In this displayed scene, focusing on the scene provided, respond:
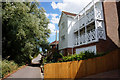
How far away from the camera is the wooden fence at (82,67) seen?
6.06 m

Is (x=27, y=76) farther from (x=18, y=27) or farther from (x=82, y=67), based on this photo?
(x=18, y=27)

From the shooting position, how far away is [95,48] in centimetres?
879

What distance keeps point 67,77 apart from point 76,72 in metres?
0.83

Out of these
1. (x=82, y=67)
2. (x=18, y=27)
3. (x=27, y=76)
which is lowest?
(x=27, y=76)

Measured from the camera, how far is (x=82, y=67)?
21.7 feet

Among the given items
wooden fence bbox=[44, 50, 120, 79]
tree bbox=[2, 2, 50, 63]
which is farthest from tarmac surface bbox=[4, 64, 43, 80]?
tree bbox=[2, 2, 50, 63]

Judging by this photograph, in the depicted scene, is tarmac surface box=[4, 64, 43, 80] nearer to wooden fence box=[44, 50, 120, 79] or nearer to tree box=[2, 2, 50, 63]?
wooden fence box=[44, 50, 120, 79]

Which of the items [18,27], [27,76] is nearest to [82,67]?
[27,76]

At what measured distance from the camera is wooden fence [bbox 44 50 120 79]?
6.06 meters

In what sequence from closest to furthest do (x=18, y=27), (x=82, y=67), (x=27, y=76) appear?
(x=82, y=67), (x=27, y=76), (x=18, y=27)

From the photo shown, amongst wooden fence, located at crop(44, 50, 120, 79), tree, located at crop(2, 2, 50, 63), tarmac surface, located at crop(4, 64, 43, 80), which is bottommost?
tarmac surface, located at crop(4, 64, 43, 80)

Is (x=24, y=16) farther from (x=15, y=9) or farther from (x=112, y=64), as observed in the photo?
(x=112, y=64)

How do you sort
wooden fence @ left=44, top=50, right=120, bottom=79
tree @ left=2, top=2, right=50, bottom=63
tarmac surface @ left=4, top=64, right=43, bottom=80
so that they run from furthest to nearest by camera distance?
1. tree @ left=2, top=2, right=50, bottom=63
2. tarmac surface @ left=4, top=64, right=43, bottom=80
3. wooden fence @ left=44, top=50, right=120, bottom=79

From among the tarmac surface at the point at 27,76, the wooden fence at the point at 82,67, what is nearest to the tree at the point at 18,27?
the tarmac surface at the point at 27,76
